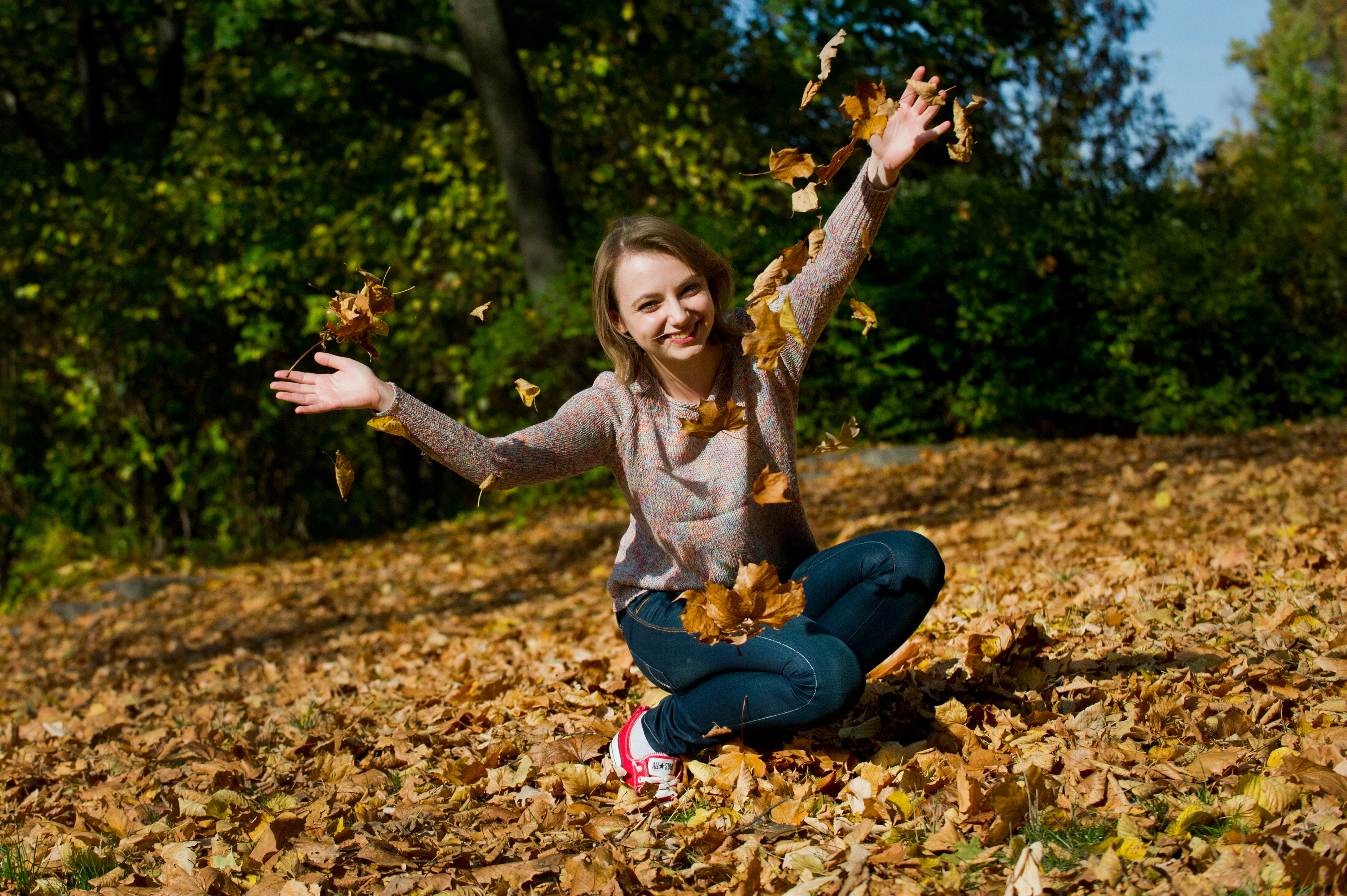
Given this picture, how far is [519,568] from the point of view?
23.0 feet

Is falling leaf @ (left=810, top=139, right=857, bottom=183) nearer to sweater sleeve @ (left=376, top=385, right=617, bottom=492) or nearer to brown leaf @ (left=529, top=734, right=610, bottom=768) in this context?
sweater sleeve @ (left=376, top=385, right=617, bottom=492)

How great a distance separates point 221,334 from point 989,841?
27.3 feet

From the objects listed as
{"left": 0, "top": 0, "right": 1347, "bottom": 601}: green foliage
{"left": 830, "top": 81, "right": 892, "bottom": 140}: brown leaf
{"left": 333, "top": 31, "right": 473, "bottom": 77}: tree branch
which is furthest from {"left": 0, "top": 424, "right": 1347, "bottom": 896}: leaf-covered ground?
{"left": 333, "top": 31, "right": 473, "bottom": 77}: tree branch

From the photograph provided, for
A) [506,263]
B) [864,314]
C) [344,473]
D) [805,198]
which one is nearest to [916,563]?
[864,314]

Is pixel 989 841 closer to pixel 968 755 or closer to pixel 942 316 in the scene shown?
pixel 968 755

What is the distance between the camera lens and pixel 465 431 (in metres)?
2.31

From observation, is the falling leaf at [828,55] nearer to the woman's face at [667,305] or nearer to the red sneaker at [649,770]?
the woman's face at [667,305]

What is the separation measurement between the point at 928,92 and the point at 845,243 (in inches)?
14.1

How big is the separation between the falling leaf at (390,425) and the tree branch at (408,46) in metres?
7.20

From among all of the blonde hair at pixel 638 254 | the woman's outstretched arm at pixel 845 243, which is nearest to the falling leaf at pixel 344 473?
the blonde hair at pixel 638 254

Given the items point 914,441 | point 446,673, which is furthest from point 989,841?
point 914,441

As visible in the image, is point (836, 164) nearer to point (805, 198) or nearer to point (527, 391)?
point (805, 198)

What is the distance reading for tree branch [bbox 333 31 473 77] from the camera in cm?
881

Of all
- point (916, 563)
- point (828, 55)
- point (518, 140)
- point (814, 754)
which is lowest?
point (814, 754)
